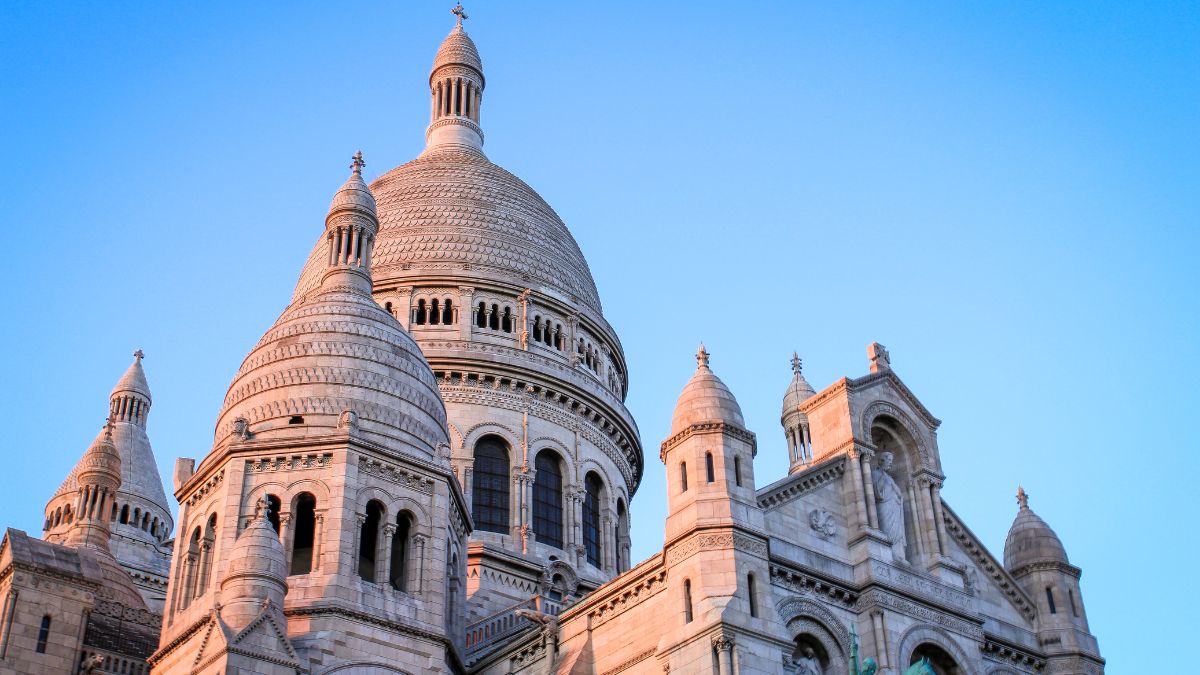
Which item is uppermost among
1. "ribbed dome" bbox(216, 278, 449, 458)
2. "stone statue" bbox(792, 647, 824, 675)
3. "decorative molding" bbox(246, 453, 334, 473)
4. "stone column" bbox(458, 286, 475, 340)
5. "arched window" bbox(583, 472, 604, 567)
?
"stone column" bbox(458, 286, 475, 340)

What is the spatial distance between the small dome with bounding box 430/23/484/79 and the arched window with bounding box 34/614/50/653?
32541mm

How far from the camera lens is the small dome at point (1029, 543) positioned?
119 feet

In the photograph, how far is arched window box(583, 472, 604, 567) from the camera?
1828 inches

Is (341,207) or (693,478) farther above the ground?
(341,207)

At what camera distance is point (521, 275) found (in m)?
49.6

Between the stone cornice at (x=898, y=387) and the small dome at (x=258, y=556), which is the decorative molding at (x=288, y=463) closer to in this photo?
the small dome at (x=258, y=556)

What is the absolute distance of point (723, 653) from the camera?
88.2ft

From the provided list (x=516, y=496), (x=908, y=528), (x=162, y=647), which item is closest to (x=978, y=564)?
(x=908, y=528)

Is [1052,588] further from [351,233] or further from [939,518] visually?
[351,233]

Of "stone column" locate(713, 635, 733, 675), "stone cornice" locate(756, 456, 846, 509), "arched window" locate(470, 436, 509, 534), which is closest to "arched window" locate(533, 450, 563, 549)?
"arched window" locate(470, 436, 509, 534)

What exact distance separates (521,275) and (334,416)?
49.7ft

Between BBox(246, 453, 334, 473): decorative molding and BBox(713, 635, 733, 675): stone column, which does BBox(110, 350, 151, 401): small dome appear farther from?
BBox(713, 635, 733, 675): stone column

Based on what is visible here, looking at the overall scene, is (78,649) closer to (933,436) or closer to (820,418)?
(820,418)

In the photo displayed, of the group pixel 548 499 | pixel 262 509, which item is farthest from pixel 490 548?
pixel 262 509
